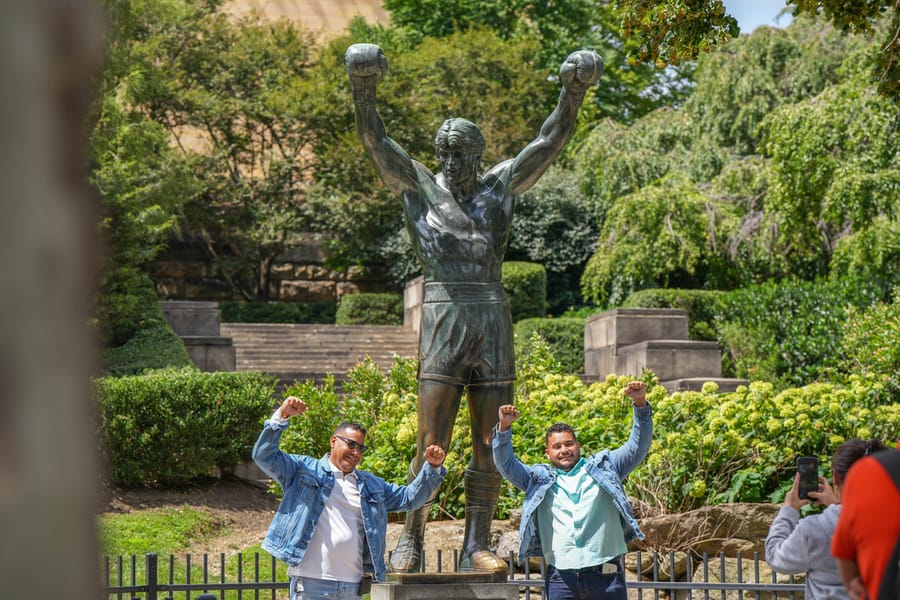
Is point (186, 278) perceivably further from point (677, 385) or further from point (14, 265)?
point (14, 265)

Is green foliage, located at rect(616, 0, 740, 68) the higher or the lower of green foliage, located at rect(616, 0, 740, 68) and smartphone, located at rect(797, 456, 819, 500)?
the higher

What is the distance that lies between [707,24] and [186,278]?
20.0 metres

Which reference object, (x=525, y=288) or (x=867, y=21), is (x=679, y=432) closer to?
(x=867, y=21)

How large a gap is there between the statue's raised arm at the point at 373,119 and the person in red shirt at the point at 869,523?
130 inches

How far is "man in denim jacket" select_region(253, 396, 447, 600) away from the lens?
17.5 feet

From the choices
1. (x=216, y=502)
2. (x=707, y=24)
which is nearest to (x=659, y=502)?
(x=707, y=24)

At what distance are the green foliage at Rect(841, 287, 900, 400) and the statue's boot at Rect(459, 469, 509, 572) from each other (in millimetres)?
7696

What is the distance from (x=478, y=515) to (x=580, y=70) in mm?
2390

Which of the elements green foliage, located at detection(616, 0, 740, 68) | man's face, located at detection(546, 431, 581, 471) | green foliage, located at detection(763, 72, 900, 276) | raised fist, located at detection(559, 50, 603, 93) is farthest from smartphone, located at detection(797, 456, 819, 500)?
green foliage, located at detection(763, 72, 900, 276)

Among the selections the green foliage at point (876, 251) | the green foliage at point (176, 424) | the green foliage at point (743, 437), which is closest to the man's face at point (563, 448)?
the green foliage at point (743, 437)

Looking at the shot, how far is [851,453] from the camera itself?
165 inches

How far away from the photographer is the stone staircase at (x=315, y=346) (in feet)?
64.7

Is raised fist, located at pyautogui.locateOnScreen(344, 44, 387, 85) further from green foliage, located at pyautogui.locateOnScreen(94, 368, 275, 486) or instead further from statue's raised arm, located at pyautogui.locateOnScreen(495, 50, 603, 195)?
green foliage, located at pyautogui.locateOnScreen(94, 368, 275, 486)

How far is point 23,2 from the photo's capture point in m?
1.61
